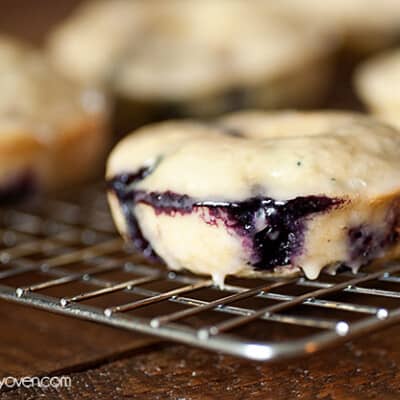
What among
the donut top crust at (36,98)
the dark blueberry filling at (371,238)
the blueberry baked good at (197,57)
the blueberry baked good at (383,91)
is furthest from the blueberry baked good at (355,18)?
the dark blueberry filling at (371,238)

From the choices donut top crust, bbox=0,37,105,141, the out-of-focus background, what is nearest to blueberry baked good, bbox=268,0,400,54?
donut top crust, bbox=0,37,105,141

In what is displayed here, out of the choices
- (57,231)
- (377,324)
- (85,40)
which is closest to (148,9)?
(85,40)

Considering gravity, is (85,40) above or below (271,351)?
above

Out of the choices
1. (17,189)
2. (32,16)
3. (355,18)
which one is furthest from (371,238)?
(32,16)

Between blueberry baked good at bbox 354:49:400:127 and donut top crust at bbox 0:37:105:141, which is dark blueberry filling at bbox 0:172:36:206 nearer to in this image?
donut top crust at bbox 0:37:105:141

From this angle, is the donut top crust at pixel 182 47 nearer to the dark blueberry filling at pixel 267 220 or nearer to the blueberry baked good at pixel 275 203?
the blueberry baked good at pixel 275 203

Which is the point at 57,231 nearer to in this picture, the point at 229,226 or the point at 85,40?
the point at 229,226
